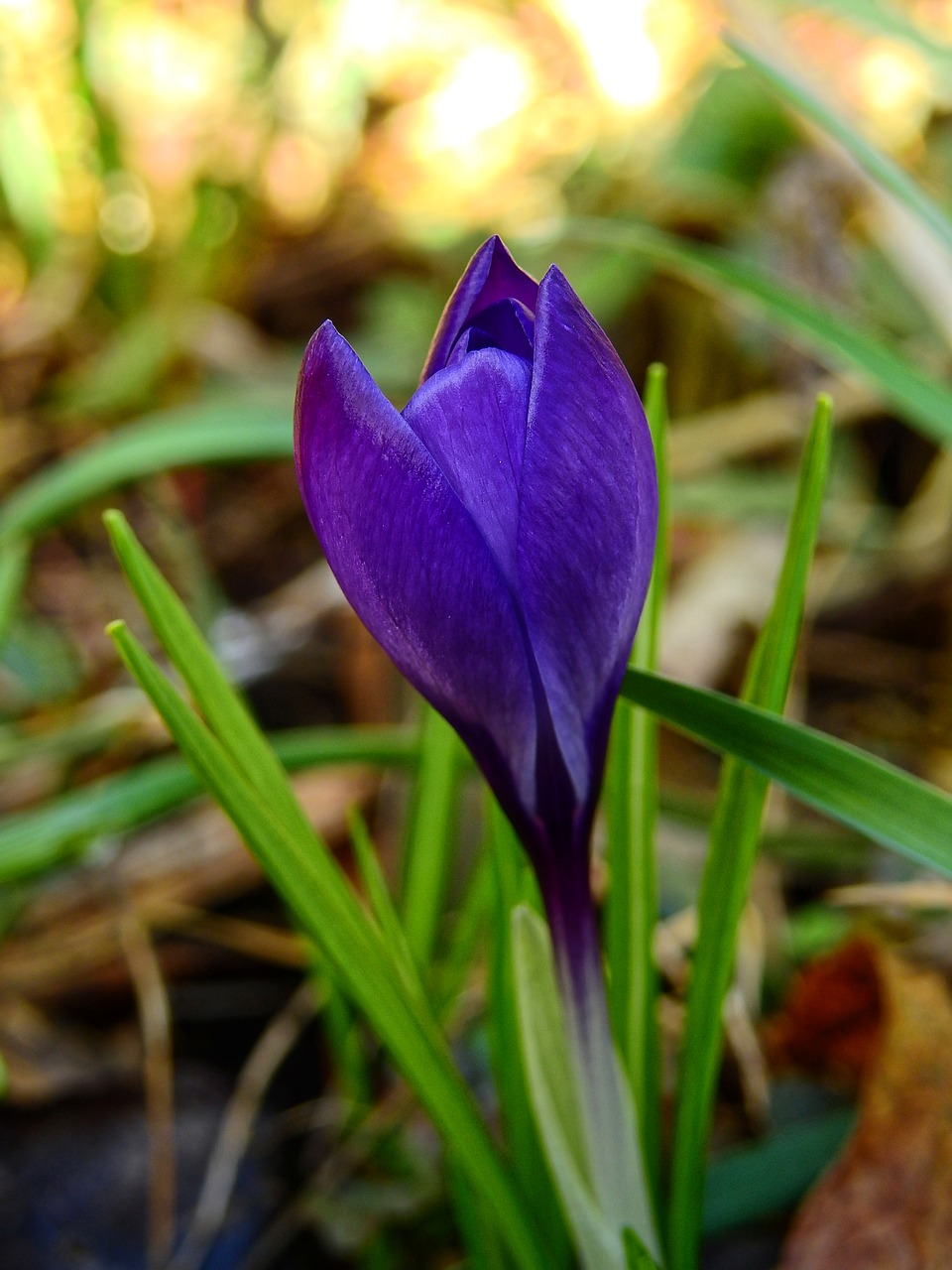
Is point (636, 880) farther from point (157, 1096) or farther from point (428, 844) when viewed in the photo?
point (157, 1096)

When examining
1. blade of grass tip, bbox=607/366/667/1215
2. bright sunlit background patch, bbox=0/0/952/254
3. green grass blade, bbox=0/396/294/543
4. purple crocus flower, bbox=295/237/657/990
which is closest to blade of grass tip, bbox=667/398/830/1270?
blade of grass tip, bbox=607/366/667/1215

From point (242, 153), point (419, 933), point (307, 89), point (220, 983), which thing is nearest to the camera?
point (419, 933)

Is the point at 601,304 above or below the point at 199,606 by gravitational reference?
above

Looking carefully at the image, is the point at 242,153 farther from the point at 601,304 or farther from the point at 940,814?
the point at 940,814

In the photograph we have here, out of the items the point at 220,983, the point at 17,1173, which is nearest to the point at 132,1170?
the point at 17,1173

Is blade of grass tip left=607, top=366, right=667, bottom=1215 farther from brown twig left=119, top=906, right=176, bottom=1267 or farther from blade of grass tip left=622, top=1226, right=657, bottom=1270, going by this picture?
brown twig left=119, top=906, right=176, bottom=1267
